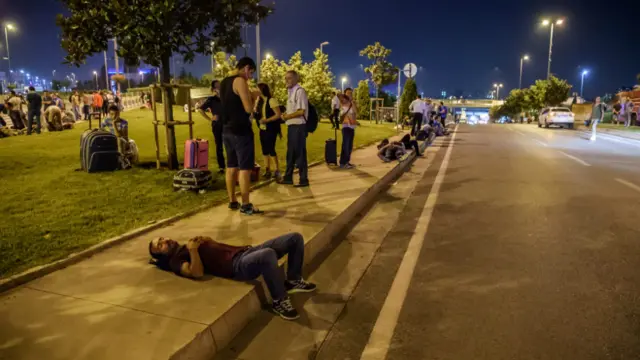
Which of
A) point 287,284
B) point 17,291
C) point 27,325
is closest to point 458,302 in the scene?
point 287,284

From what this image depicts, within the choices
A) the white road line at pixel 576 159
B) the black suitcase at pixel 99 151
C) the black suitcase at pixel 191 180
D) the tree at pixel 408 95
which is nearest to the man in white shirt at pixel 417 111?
the white road line at pixel 576 159

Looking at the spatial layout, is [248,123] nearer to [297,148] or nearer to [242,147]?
[242,147]

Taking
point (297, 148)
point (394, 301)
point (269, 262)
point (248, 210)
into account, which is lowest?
point (394, 301)

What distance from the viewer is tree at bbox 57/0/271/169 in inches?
332

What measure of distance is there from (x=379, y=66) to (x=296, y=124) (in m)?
35.2

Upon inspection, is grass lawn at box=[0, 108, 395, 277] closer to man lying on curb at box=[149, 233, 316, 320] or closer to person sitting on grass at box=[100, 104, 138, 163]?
person sitting on grass at box=[100, 104, 138, 163]

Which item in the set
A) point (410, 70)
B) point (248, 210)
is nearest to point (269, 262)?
point (248, 210)

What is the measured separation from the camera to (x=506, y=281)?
462cm

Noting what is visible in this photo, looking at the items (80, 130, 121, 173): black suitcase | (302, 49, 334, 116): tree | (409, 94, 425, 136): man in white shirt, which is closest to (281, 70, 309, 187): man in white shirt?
(80, 130, 121, 173): black suitcase

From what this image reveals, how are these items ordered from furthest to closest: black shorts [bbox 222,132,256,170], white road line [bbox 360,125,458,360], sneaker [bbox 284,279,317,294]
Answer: black shorts [bbox 222,132,256,170] < sneaker [bbox 284,279,317,294] < white road line [bbox 360,125,458,360]

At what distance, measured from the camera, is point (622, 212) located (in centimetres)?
721

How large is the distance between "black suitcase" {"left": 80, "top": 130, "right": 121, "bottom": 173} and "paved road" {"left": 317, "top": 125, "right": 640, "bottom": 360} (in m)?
6.13

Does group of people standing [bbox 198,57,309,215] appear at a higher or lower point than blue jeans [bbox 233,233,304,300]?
higher

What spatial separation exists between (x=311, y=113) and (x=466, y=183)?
11.4 ft
